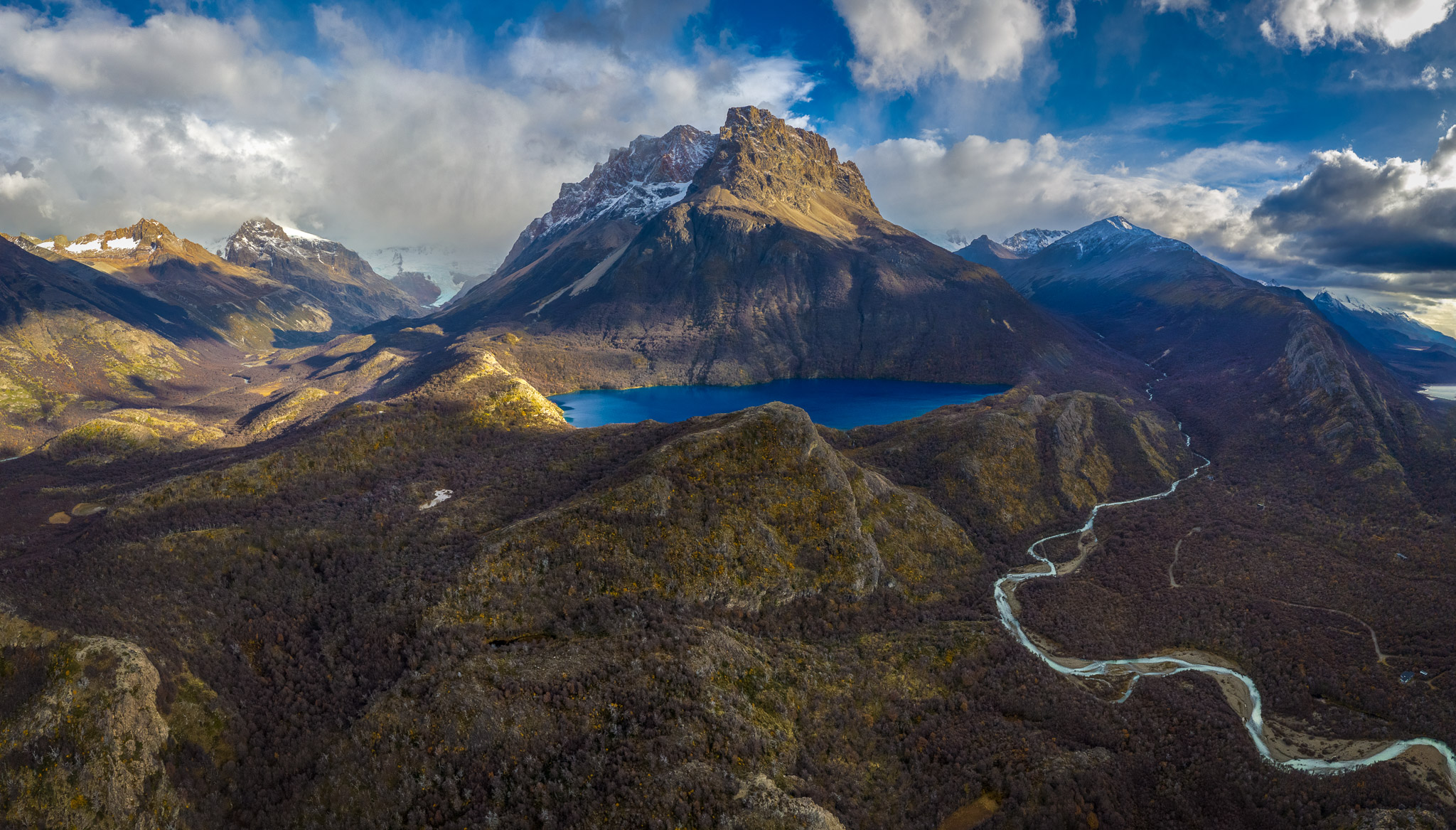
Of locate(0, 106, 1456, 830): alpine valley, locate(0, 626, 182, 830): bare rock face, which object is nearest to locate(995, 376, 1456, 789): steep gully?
locate(0, 106, 1456, 830): alpine valley

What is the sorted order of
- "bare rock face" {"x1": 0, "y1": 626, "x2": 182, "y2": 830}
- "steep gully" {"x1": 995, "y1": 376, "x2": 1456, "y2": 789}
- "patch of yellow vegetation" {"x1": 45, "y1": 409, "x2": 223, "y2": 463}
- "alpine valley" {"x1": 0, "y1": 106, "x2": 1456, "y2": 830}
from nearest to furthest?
"bare rock face" {"x1": 0, "y1": 626, "x2": 182, "y2": 830}
"alpine valley" {"x1": 0, "y1": 106, "x2": 1456, "y2": 830}
"steep gully" {"x1": 995, "y1": 376, "x2": 1456, "y2": 789}
"patch of yellow vegetation" {"x1": 45, "y1": 409, "x2": 223, "y2": 463}

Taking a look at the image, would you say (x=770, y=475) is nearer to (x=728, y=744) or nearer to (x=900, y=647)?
(x=900, y=647)

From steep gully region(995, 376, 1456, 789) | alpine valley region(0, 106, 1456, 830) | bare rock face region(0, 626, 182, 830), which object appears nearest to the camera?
bare rock face region(0, 626, 182, 830)

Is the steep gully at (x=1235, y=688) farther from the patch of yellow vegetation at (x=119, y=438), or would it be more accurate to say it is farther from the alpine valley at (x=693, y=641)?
the patch of yellow vegetation at (x=119, y=438)

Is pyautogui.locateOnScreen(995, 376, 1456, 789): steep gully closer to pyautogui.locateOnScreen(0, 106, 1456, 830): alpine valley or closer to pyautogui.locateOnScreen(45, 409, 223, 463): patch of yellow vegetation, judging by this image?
pyautogui.locateOnScreen(0, 106, 1456, 830): alpine valley

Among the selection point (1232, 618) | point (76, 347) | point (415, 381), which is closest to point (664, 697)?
point (1232, 618)

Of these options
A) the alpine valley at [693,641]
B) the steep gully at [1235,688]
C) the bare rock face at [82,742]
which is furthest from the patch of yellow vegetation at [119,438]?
the steep gully at [1235,688]

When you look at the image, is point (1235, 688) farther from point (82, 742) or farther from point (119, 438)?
point (119, 438)

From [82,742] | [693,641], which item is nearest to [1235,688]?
[693,641]
